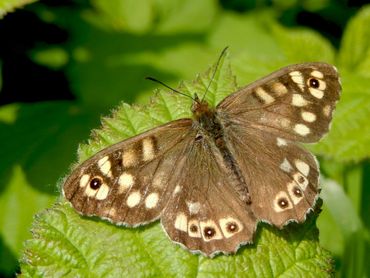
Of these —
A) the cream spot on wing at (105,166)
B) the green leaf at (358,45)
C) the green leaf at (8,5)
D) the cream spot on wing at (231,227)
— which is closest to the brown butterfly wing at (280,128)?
the cream spot on wing at (231,227)

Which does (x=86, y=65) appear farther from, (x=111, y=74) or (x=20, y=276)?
(x=20, y=276)

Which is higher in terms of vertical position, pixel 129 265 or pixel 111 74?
pixel 111 74

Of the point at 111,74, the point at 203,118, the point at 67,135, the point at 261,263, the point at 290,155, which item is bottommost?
the point at 261,263

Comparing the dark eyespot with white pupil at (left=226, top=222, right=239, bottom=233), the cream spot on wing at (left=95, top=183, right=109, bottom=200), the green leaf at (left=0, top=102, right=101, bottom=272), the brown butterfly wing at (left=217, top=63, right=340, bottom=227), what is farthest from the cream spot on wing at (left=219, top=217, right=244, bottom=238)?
the green leaf at (left=0, top=102, right=101, bottom=272)

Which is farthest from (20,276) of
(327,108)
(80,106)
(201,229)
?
(80,106)

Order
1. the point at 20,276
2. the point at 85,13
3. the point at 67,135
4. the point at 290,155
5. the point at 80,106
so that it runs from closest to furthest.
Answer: the point at 20,276, the point at 290,155, the point at 67,135, the point at 80,106, the point at 85,13

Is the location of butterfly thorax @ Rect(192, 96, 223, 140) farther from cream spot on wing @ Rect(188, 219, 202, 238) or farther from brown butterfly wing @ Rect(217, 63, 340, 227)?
cream spot on wing @ Rect(188, 219, 202, 238)

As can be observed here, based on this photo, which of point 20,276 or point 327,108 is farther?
point 327,108
